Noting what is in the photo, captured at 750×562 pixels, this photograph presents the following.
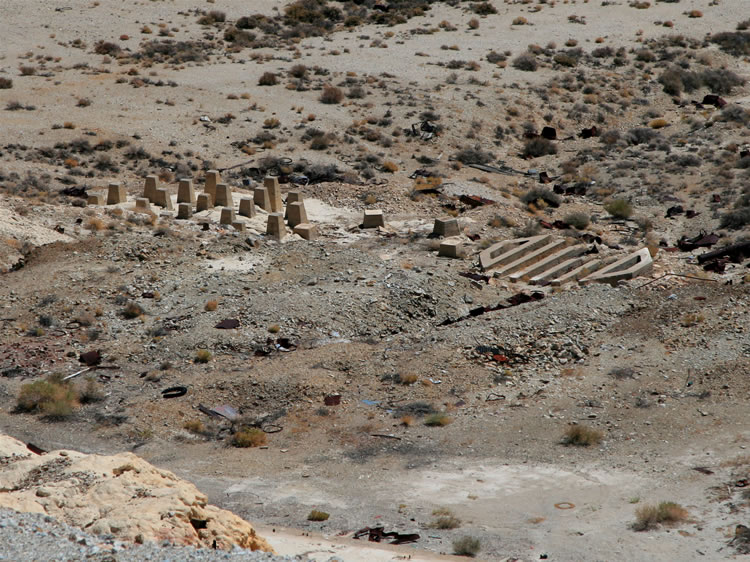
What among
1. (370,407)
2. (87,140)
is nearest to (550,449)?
(370,407)

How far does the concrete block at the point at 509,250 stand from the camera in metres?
25.8

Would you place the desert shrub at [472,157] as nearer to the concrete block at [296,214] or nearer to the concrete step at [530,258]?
the concrete step at [530,258]

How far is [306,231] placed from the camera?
Answer: 26938 mm

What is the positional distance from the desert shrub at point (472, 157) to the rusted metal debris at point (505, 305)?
1240cm

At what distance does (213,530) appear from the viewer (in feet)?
37.6

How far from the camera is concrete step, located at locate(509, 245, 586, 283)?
2538 cm

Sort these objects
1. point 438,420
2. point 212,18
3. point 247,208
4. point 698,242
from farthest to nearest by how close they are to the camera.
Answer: point 212,18 < point 247,208 < point 698,242 < point 438,420

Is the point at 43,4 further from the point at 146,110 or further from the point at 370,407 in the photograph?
the point at 370,407

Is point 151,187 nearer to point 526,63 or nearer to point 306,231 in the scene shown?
point 306,231

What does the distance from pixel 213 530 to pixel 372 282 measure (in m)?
12.1

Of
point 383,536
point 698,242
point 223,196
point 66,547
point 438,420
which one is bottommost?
point 698,242

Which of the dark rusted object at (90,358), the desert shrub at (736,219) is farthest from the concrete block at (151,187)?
the desert shrub at (736,219)

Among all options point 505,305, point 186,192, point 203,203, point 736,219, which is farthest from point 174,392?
point 736,219

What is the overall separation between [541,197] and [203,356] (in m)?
15.2
